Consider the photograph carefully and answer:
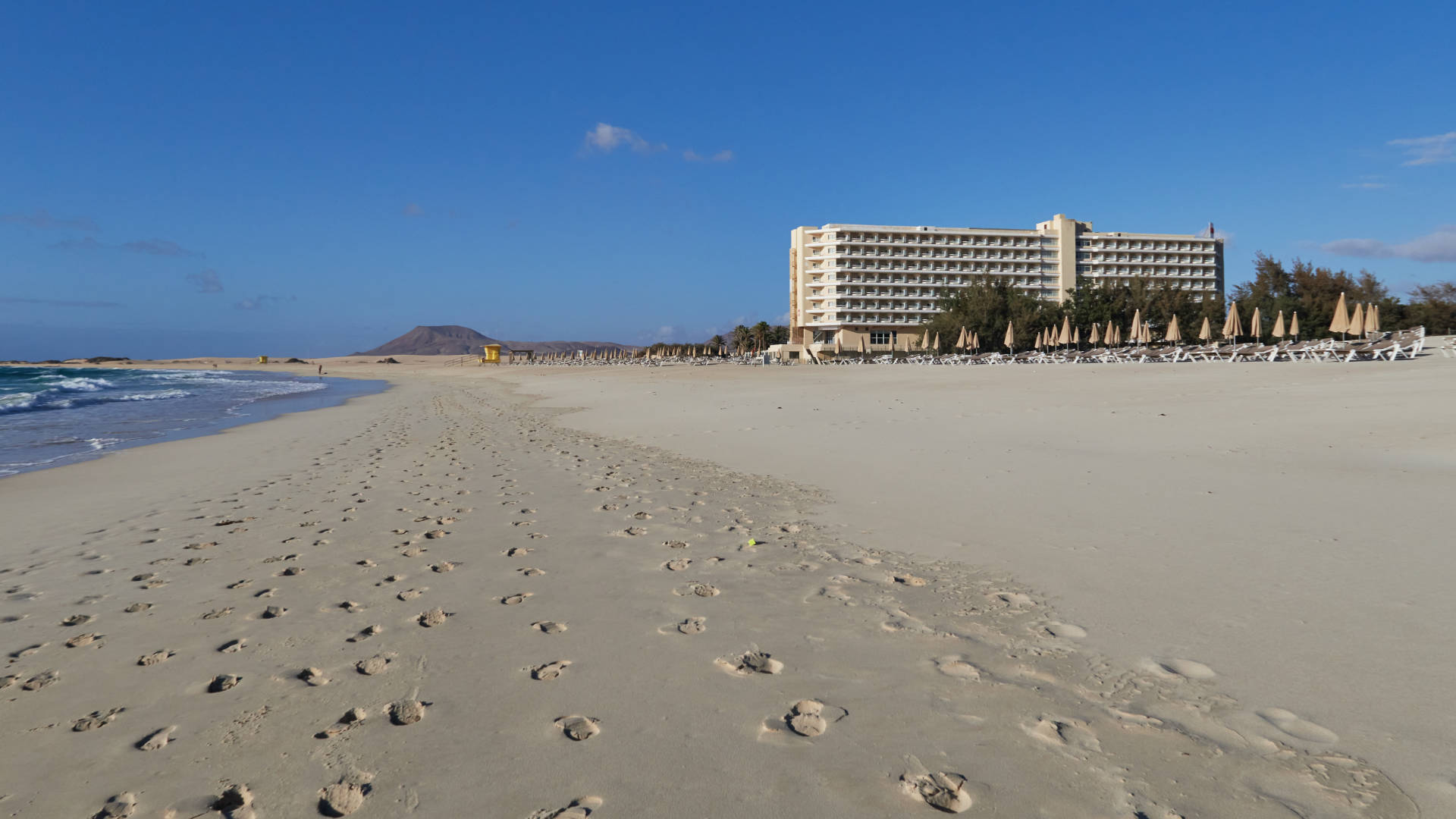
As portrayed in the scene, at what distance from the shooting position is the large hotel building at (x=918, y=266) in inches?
4033

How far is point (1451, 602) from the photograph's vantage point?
10.8 ft

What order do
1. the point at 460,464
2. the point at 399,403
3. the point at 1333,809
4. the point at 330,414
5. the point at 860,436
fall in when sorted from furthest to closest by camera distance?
the point at 399,403 < the point at 330,414 < the point at 860,436 < the point at 460,464 < the point at 1333,809

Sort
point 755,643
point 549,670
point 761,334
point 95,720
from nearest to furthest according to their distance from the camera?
1. point 95,720
2. point 549,670
3. point 755,643
4. point 761,334

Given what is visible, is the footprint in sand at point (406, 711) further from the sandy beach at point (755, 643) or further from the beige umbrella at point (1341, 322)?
the beige umbrella at point (1341, 322)

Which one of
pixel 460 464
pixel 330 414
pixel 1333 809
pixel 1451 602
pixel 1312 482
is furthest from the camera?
pixel 330 414

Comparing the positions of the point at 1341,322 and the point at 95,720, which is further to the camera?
the point at 1341,322

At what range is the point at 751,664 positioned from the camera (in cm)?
293

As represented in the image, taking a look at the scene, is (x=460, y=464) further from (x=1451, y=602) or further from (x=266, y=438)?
(x=1451, y=602)

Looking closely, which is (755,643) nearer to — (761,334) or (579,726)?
(579,726)

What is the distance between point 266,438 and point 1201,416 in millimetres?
14963

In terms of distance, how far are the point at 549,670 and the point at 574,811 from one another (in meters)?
0.94

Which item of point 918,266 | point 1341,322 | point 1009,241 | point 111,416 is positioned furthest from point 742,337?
point 111,416

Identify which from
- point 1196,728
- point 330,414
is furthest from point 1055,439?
point 330,414

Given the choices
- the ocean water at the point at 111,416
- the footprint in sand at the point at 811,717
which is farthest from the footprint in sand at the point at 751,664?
the ocean water at the point at 111,416
